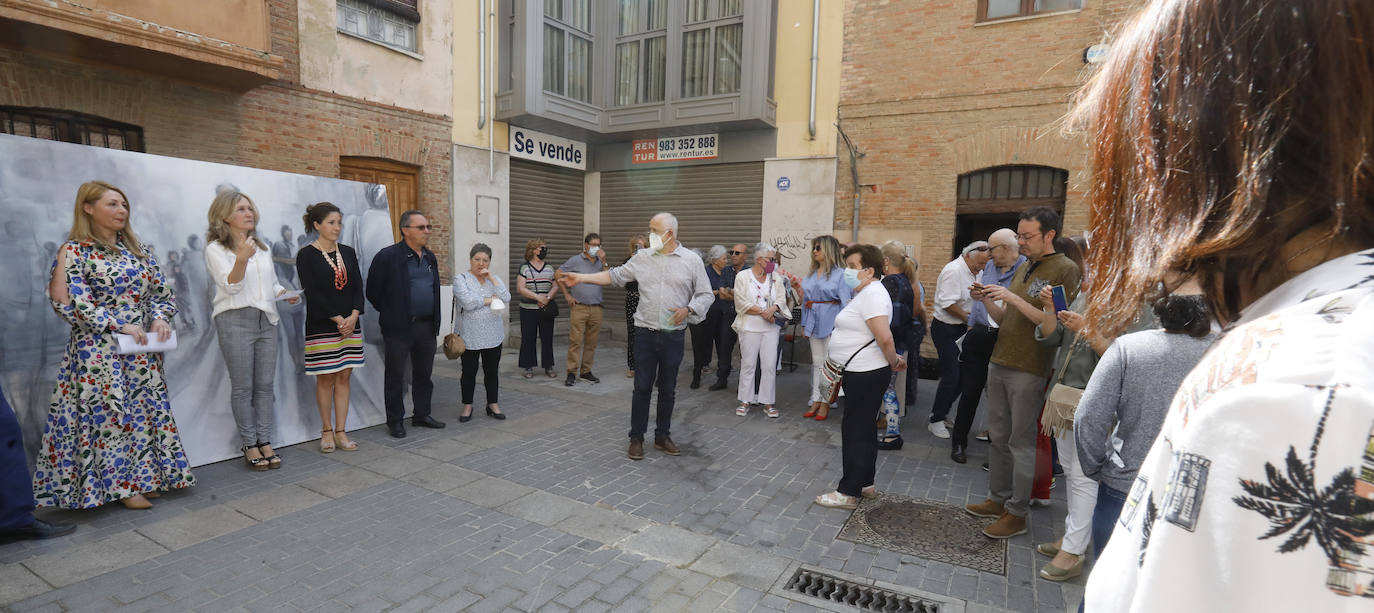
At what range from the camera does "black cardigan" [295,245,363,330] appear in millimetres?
5363

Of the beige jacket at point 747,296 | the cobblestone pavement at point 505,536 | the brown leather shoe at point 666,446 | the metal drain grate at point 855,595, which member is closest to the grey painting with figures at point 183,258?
the cobblestone pavement at point 505,536

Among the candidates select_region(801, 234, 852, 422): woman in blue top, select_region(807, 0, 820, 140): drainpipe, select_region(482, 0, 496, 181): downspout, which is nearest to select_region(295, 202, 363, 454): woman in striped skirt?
select_region(801, 234, 852, 422): woman in blue top

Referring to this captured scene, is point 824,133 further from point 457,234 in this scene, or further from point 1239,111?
point 1239,111

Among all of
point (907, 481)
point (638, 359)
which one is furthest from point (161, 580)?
point (907, 481)

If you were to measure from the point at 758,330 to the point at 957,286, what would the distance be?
2265 mm

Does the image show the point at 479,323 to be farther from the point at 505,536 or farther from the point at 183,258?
the point at 505,536

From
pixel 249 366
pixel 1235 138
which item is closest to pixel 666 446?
pixel 249 366

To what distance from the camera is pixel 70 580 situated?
130 inches

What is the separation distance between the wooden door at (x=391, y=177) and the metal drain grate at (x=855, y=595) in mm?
9060

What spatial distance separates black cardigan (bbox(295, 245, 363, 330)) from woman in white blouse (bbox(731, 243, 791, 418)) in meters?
4.20

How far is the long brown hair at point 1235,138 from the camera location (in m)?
0.60

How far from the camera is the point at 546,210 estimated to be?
530 inches

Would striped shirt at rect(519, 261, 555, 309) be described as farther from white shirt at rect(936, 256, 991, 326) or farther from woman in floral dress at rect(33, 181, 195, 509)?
white shirt at rect(936, 256, 991, 326)

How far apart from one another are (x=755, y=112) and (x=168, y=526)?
10211 mm
